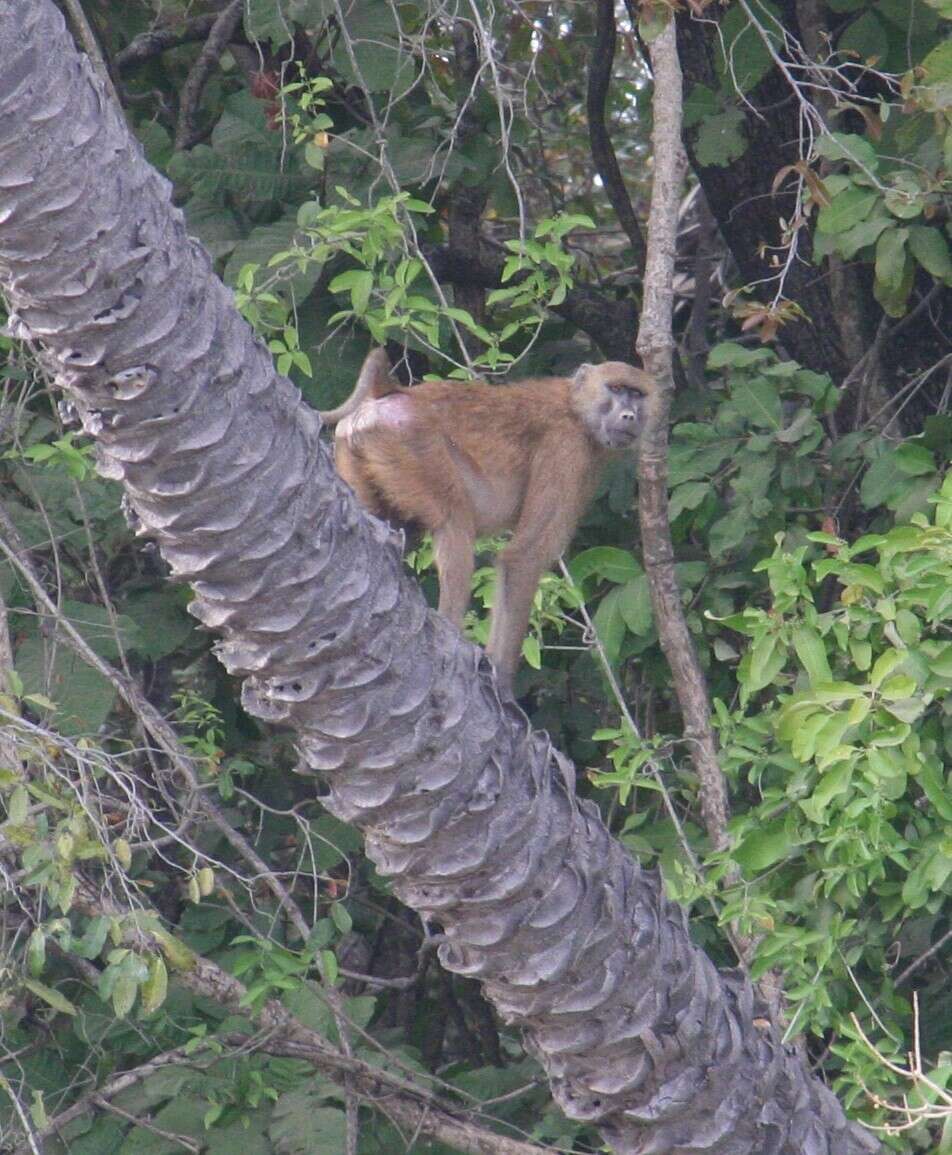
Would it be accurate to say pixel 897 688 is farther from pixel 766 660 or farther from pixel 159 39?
pixel 159 39

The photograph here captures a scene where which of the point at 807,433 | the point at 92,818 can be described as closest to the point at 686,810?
the point at 807,433

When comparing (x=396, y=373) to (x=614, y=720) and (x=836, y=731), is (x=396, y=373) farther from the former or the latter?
(x=836, y=731)

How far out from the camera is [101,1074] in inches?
217

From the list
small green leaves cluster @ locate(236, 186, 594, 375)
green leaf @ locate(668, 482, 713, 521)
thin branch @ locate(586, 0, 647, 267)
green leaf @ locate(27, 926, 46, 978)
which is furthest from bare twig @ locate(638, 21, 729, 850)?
green leaf @ locate(27, 926, 46, 978)

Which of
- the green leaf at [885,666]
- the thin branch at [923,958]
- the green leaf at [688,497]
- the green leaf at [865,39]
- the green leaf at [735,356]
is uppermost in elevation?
the green leaf at [865,39]

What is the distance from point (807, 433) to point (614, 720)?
1494mm

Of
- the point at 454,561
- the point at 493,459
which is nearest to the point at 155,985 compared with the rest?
the point at 454,561

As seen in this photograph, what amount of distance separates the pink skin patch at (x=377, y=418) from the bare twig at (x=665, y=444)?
0.75 metres

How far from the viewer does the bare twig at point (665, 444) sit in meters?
4.45

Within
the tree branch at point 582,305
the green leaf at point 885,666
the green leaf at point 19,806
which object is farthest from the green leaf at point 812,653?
the tree branch at point 582,305

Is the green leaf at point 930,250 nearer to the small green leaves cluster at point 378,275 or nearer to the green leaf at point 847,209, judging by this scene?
the green leaf at point 847,209

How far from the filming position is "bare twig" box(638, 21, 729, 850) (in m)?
4.45

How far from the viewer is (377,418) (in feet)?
16.1

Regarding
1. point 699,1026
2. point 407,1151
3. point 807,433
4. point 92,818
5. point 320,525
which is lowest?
point 407,1151
